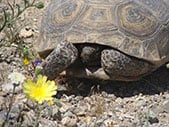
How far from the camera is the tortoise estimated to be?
15.8 feet

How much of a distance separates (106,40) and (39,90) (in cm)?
220

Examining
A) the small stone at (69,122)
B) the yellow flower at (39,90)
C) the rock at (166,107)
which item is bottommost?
the rock at (166,107)

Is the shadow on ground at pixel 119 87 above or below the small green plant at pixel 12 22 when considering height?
below

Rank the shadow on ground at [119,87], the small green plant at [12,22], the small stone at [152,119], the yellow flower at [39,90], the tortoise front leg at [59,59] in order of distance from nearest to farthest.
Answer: the yellow flower at [39,90] < the small green plant at [12,22] < the small stone at [152,119] < the tortoise front leg at [59,59] < the shadow on ground at [119,87]

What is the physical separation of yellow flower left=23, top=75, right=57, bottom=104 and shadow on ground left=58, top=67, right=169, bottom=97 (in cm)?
213

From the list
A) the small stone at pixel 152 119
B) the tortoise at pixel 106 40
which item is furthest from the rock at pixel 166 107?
the tortoise at pixel 106 40

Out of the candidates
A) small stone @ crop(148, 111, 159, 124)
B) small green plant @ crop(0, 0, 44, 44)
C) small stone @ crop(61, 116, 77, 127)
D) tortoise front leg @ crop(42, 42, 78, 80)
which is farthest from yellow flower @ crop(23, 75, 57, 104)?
tortoise front leg @ crop(42, 42, 78, 80)

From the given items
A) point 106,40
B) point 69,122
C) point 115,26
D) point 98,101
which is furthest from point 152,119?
point 115,26

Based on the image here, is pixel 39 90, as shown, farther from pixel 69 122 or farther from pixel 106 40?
pixel 106 40

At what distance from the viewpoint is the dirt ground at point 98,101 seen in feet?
14.1

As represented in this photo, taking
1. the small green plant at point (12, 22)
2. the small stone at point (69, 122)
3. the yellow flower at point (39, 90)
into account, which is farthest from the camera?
the small stone at point (69, 122)

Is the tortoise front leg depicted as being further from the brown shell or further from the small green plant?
the small green plant

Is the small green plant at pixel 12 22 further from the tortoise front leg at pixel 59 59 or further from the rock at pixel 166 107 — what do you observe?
the rock at pixel 166 107

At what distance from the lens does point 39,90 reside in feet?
8.72
